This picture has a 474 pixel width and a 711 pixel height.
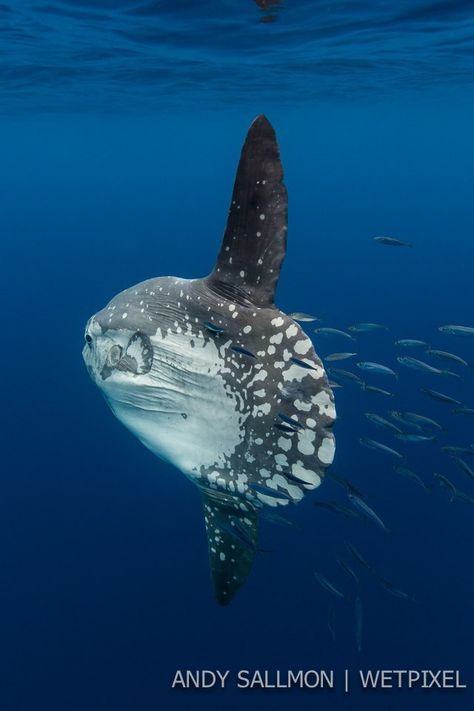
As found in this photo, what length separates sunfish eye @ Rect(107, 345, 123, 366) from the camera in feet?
14.4

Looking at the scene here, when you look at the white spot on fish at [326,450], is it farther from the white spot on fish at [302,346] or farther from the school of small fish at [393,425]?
the white spot on fish at [302,346]

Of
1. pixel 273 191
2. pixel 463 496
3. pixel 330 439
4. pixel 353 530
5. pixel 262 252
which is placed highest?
pixel 273 191

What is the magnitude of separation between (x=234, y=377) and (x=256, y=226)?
3.32 ft

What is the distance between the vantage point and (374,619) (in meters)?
8.06

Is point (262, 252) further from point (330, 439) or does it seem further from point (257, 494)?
point (257, 494)

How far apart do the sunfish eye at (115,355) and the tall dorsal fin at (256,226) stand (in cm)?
90

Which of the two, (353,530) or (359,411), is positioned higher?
(359,411)

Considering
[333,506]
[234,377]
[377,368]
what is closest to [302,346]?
[234,377]

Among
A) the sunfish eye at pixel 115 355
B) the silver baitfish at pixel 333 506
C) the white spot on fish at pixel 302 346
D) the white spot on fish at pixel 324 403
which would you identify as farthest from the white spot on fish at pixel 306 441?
the sunfish eye at pixel 115 355

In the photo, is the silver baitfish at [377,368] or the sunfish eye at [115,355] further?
the silver baitfish at [377,368]

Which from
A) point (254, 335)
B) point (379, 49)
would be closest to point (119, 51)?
point (379, 49)

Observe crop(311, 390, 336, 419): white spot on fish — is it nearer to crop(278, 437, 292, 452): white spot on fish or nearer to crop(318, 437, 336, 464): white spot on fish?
crop(318, 437, 336, 464): white spot on fish

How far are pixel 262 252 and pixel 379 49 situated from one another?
16911 mm

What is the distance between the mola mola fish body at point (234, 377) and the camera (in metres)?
3.65
